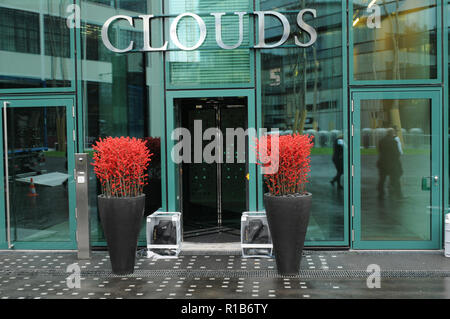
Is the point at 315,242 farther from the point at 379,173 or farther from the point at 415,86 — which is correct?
the point at 415,86

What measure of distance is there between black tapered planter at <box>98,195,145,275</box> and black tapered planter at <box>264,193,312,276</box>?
1.58 meters

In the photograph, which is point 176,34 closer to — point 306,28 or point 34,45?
point 306,28

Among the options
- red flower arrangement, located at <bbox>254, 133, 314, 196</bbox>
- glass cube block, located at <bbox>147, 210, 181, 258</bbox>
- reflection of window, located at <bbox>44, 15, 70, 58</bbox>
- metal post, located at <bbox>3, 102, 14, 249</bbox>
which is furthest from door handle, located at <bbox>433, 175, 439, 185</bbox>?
metal post, located at <bbox>3, 102, 14, 249</bbox>

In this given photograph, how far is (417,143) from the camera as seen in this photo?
6.70 metres

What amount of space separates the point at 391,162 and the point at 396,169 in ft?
0.42

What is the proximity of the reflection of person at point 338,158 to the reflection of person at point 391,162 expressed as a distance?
0.51 metres

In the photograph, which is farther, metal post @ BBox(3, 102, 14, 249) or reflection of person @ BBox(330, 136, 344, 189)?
metal post @ BBox(3, 102, 14, 249)

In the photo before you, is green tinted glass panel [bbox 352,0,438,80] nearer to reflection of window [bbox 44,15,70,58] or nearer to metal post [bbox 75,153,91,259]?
metal post [bbox 75,153,91,259]

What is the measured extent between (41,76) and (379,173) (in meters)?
5.03

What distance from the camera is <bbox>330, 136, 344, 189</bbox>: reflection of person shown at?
675 centimetres

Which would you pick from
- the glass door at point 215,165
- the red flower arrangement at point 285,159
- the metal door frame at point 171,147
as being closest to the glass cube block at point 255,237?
the metal door frame at point 171,147

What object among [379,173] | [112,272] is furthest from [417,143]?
[112,272]

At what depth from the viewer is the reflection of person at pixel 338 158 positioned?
675cm

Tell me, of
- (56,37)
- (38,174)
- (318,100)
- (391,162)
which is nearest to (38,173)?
(38,174)
